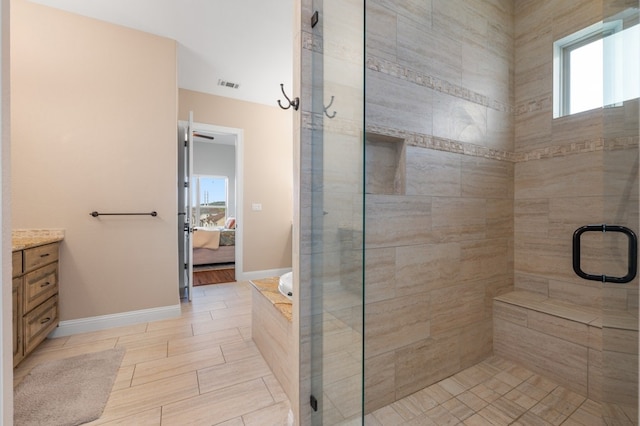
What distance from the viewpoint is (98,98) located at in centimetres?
246

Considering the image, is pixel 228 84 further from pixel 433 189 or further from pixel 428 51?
pixel 433 189

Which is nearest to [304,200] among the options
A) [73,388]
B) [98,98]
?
[73,388]

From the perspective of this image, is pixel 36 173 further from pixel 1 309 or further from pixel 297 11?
pixel 297 11

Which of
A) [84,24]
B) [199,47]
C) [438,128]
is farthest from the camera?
[199,47]

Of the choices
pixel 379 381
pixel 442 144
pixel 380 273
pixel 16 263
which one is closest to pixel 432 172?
pixel 442 144

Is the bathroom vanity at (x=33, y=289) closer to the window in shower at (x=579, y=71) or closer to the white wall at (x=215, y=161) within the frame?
the window in shower at (x=579, y=71)

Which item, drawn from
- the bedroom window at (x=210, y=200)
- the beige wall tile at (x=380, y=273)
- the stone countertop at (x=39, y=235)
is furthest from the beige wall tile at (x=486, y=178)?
the bedroom window at (x=210, y=200)

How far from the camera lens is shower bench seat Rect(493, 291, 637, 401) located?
5.29 feet

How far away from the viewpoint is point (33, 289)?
1.89 metres

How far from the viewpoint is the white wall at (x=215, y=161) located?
7.86 meters

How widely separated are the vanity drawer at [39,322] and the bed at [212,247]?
2.83m

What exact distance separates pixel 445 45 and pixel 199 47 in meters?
2.53

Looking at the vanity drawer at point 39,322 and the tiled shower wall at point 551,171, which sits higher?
the tiled shower wall at point 551,171

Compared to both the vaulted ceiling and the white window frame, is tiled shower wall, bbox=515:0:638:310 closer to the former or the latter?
the white window frame
